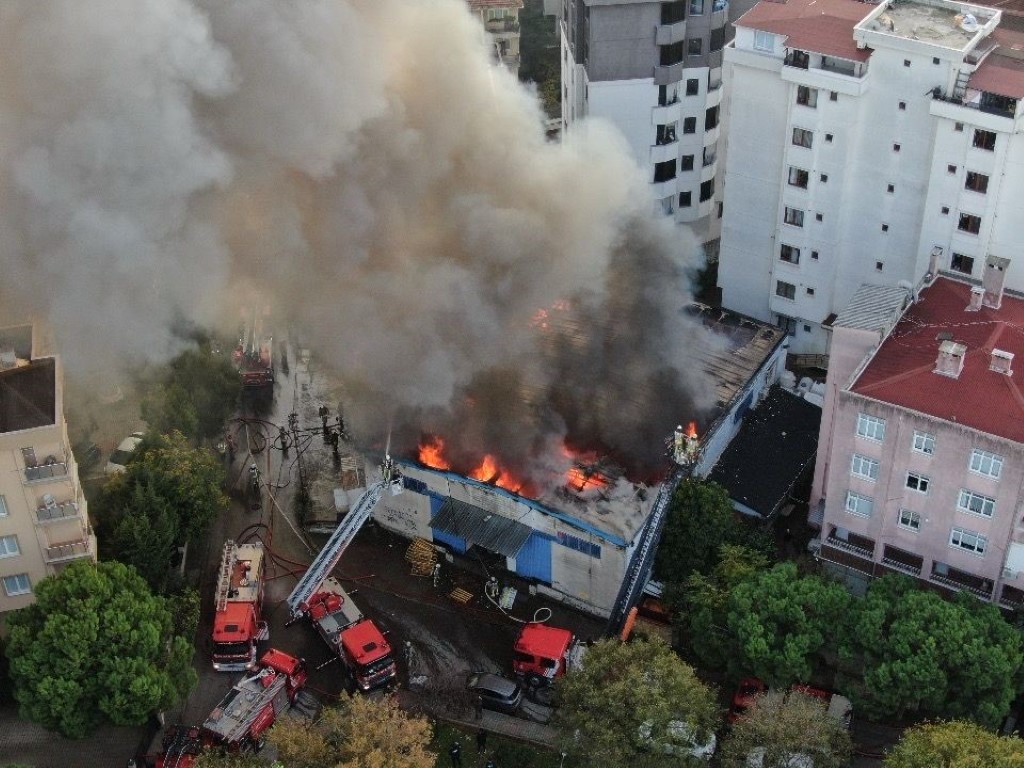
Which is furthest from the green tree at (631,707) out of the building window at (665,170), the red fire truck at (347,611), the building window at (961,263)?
the building window at (665,170)

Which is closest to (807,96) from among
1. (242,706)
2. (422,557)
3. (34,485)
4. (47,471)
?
(422,557)

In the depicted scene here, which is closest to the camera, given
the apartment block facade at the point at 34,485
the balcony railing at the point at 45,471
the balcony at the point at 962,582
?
the apartment block facade at the point at 34,485

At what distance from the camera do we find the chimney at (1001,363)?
28766 millimetres

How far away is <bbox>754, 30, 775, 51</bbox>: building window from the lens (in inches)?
1411

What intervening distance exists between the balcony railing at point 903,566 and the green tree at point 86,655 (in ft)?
57.0

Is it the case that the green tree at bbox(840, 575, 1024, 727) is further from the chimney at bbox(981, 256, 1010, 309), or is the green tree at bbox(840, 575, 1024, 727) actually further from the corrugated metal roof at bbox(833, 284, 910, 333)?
the chimney at bbox(981, 256, 1010, 309)

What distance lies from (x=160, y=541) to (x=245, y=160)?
9.76 meters

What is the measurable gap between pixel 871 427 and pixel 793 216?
1057cm

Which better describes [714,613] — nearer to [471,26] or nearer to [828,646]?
[828,646]

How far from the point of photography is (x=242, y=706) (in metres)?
28.8

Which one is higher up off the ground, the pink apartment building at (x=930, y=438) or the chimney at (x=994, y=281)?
the chimney at (x=994, y=281)

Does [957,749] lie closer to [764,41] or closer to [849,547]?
[849,547]

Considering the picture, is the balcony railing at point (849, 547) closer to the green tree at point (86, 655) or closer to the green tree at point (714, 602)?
the green tree at point (714, 602)

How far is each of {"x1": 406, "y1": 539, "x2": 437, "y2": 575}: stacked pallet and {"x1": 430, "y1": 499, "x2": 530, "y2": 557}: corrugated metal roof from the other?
897 mm
